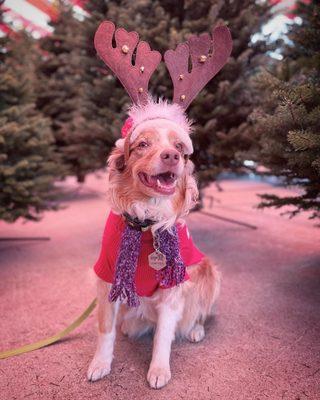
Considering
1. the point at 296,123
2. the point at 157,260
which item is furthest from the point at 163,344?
the point at 296,123

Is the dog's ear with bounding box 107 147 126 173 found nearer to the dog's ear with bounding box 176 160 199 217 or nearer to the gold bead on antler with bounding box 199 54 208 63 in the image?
the dog's ear with bounding box 176 160 199 217

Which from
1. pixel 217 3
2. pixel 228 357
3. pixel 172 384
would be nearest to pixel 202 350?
pixel 228 357

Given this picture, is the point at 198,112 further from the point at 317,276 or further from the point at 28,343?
the point at 28,343

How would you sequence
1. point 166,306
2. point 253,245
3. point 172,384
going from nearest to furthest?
point 172,384
point 166,306
point 253,245

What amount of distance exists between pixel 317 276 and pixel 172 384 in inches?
69.3

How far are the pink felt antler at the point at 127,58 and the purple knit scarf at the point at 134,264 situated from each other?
0.76 metres

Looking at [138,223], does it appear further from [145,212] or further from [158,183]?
[158,183]

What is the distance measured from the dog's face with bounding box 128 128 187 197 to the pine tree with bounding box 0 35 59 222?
1685 millimetres

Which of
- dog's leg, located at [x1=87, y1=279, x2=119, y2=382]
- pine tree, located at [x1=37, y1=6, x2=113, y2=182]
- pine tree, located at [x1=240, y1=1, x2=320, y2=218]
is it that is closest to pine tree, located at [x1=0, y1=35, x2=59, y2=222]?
Result: dog's leg, located at [x1=87, y1=279, x2=119, y2=382]

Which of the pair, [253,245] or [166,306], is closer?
[166,306]

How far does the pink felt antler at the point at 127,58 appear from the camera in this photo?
1.79 meters

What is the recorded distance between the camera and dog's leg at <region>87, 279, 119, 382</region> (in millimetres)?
1751

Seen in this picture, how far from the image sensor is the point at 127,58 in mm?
1825

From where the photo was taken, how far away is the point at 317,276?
286cm
